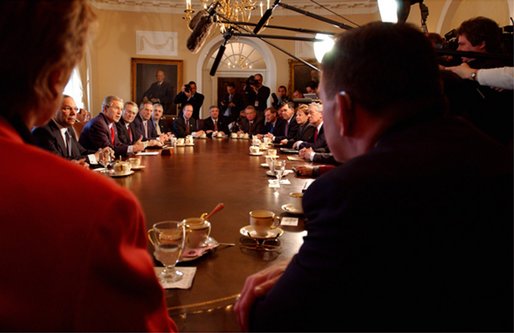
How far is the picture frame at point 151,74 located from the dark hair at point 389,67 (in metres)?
10.1

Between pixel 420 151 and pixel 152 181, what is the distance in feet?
7.23

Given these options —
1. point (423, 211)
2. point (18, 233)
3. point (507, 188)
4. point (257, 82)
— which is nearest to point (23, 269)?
point (18, 233)

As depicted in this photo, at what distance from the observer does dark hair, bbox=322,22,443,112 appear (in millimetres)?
825

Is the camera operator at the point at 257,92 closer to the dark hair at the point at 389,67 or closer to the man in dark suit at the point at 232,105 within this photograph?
the man in dark suit at the point at 232,105

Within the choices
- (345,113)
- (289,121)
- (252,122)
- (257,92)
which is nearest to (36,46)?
(345,113)

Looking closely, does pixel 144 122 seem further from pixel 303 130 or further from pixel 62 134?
pixel 62 134

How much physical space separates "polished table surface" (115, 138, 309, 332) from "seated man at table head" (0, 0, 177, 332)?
0.39 m

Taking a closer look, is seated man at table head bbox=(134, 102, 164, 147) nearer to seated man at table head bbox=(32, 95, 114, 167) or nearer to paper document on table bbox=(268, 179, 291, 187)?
seated man at table head bbox=(32, 95, 114, 167)

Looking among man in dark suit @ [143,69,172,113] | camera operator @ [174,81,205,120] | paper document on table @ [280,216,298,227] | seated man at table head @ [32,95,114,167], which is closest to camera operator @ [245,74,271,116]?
camera operator @ [174,81,205,120]

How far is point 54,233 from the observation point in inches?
24.0

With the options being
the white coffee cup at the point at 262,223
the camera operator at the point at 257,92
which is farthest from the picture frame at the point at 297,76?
the white coffee cup at the point at 262,223

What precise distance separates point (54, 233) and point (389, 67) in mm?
665

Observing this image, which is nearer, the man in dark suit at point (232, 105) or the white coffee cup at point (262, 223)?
the white coffee cup at point (262, 223)

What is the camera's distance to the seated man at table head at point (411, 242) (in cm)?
69
